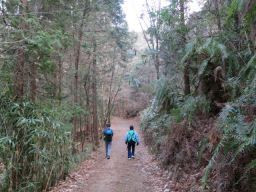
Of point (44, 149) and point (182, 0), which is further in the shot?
point (182, 0)

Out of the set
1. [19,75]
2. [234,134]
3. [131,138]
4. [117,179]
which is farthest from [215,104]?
[19,75]

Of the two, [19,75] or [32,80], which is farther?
[32,80]

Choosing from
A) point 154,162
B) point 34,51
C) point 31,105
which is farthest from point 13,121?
point 154,162

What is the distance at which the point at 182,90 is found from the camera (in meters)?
9.44

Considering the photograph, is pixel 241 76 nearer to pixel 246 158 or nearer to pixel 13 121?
pixel 246 158

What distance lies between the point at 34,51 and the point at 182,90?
6585mm

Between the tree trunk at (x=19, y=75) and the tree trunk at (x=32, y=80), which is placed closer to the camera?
Result: the tree trunk at (x=19, y=75)

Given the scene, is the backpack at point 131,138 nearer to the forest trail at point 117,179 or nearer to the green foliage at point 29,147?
the forest trail at point 117,179

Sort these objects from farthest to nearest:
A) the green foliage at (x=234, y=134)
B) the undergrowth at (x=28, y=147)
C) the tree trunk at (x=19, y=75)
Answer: the tree trunk at (x=19, y=75)
the undergrowth at (x=28, y=147)
the green foliage at (x=234, y=134)

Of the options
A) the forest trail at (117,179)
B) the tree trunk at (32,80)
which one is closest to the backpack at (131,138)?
the forest trail at (117,179)

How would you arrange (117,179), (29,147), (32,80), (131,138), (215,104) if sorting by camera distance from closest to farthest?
(215,104)
(29,147)
(117,179)
(32,80)
(131,138)

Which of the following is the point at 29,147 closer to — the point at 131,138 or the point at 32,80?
the point at 32,80

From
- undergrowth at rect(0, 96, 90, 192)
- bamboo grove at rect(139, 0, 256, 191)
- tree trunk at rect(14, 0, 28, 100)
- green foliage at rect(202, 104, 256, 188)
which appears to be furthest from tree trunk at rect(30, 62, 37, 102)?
green foliage at rect(202, 104, 256, 188)

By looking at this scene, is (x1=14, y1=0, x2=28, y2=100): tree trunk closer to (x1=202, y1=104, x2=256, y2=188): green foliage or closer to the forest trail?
the forest trail
